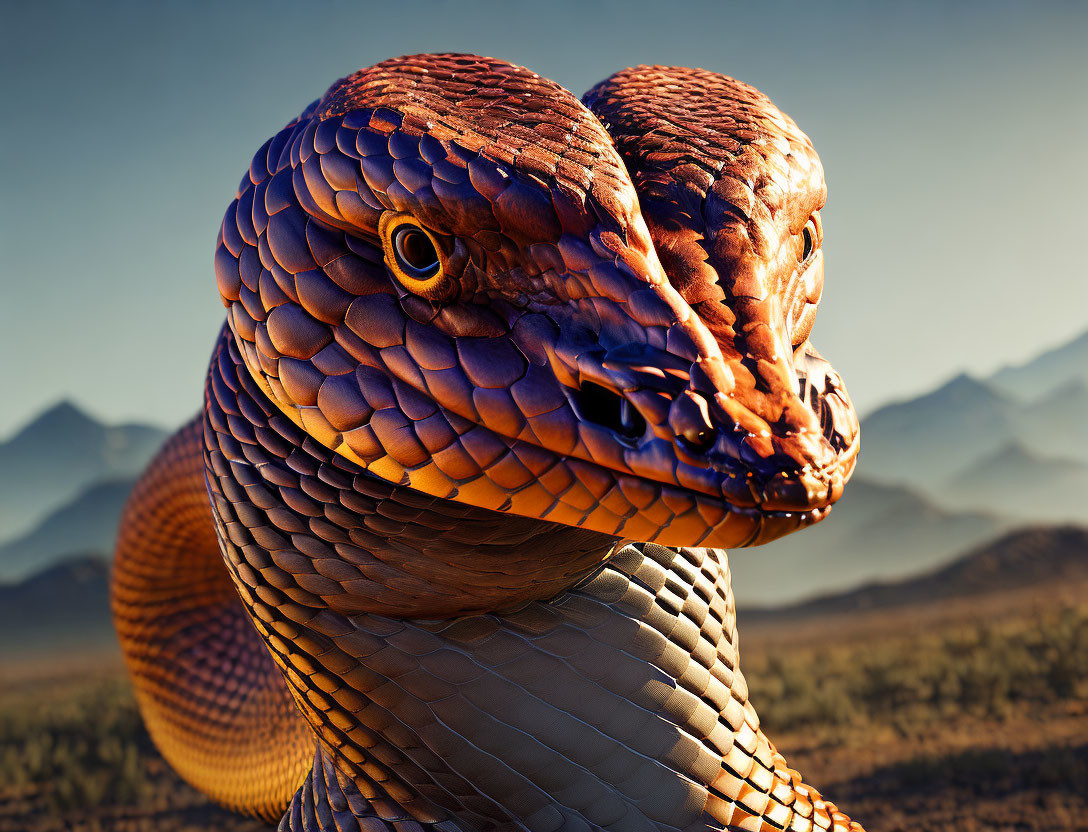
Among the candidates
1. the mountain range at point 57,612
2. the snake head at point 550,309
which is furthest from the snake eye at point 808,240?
the mountain range at point 57,612

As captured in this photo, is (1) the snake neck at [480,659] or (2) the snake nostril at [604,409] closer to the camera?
(2) the snake nostril at [604,409]

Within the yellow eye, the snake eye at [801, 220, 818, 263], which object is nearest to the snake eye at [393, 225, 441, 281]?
the yellow eye

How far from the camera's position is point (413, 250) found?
73 cm

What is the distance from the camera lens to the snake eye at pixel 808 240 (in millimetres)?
804

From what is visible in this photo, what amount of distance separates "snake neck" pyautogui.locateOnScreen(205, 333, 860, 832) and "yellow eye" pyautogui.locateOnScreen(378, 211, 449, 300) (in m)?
0.23

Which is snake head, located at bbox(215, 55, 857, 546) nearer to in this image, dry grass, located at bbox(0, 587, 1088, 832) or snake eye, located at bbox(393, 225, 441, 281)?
snake eye, located at bbox(393, 225, 441, 281)

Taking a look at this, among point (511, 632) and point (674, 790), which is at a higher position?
point (511, 632)

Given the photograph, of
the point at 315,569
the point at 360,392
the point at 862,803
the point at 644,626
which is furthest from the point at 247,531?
the point at 862,803

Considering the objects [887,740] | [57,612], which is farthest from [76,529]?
[887,740]

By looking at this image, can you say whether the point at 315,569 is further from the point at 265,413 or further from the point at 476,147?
the point at 476,147

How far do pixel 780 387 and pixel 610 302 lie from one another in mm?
149

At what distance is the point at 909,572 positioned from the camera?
388 inches

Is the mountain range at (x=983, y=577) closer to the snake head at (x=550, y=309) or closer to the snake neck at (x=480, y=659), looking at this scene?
the snake neck at (x=480, y=659)

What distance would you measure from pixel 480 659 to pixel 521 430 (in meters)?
0.41
